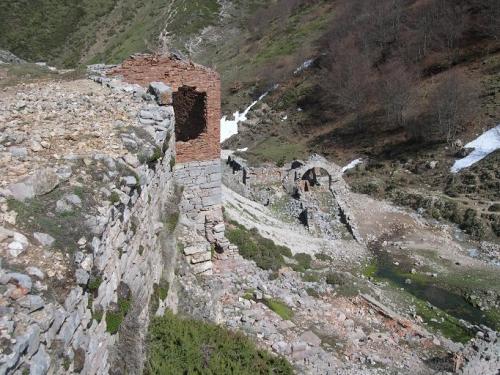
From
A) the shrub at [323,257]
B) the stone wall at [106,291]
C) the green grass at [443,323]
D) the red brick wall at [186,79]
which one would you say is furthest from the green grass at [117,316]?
the shrub at [323,257]

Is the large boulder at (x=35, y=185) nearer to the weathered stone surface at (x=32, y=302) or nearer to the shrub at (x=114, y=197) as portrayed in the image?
the shrub at (x=114, y=197)

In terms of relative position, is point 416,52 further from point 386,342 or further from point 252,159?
point 386,342

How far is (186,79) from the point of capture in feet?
46.5

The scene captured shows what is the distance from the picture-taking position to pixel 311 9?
90.3m

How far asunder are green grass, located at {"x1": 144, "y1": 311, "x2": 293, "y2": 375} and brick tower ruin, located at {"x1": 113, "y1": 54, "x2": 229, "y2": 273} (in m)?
5.03

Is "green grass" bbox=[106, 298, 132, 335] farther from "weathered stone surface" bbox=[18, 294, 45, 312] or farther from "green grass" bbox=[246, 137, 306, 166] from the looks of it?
"green grass" bbox=[246, 137, 306, 166]

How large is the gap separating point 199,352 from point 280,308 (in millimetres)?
6582

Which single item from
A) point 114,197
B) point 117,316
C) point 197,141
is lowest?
point 117,316

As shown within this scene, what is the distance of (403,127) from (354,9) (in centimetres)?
3343

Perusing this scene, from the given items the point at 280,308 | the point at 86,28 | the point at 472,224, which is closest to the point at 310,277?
the point at 280,308

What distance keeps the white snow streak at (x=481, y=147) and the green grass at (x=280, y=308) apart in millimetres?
26572

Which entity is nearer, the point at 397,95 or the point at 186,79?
the point at 186,79

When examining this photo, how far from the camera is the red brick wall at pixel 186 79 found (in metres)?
13.7

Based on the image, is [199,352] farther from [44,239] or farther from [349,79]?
[349,79]
